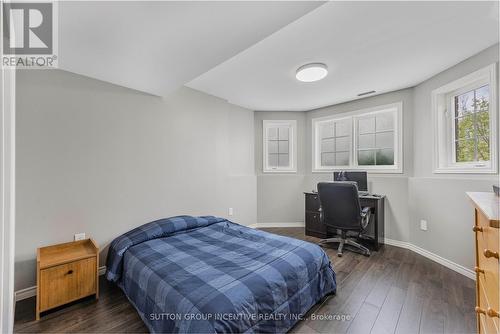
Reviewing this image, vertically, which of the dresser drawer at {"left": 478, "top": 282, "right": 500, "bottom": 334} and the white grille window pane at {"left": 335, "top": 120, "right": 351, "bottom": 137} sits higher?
the white grille window pane at {"left": 335, "top": 120, "right": 351, "bottom": 137}

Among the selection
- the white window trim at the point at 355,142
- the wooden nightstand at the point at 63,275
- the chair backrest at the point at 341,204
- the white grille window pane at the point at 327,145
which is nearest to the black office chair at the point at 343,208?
the chair backrest at the point at 341,204

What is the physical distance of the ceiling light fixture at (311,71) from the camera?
2.42 m

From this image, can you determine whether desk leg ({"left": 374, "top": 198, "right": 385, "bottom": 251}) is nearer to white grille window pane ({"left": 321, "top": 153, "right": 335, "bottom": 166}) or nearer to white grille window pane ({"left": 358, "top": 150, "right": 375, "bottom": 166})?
white grille window pane ({"left": 358, "top": 150, "right": 375, "bottom": 166})

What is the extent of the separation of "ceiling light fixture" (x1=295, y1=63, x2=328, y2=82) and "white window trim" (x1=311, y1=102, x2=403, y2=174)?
1.57 m

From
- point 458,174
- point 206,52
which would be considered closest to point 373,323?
point 458,174

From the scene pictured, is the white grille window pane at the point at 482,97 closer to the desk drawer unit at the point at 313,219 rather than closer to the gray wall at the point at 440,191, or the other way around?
the gray wall at the point at 440,191

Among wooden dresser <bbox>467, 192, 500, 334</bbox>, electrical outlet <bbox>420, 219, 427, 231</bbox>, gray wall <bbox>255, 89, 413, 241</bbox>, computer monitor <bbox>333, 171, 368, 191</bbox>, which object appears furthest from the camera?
gray wall <bbox>255, 89, 413, 241</bbox>

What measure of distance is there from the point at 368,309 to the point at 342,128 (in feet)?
9.93

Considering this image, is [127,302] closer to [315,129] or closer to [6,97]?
[6,97]

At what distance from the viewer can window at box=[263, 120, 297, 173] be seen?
176 inches

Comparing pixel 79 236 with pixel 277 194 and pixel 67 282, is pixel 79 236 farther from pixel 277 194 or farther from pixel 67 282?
pixel 277 194

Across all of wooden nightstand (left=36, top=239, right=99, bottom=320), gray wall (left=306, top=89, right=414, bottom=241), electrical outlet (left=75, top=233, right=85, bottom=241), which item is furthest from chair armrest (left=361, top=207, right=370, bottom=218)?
electrical outlet (left=75, top=233, right=85, bottom=241)

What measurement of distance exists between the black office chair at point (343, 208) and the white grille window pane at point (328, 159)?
1372 mm

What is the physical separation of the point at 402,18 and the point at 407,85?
174 centimetres
